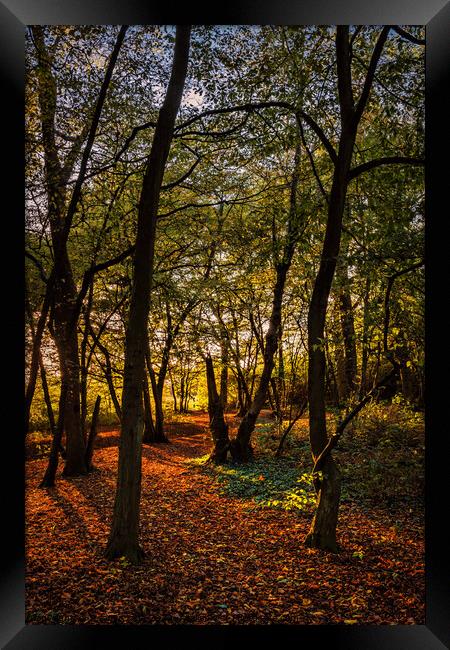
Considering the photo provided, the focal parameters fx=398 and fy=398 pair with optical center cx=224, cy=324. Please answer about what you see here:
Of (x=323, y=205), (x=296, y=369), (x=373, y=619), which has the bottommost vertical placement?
(x=373, y=619)

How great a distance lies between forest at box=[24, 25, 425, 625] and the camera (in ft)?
11.5

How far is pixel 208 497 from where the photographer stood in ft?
20.6

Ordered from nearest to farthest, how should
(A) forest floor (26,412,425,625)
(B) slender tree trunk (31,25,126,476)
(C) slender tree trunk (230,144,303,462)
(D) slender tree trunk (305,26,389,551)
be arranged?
(A) forest floor (26,412,425,625), (D) slender tree trunk (305,26,389,551), (B) slender tree trunk (31,25,126,476), (C) slender tree trunk (230,144,303,462)

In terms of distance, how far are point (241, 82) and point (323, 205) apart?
5.60 feet

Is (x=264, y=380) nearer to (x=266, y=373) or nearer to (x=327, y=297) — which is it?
(x=266, y=373)

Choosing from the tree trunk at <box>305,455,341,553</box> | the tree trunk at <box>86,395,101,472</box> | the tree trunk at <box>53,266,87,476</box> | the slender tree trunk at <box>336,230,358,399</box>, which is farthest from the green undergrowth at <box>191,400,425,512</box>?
the tree trunk at <box>53,266,87,476</box>

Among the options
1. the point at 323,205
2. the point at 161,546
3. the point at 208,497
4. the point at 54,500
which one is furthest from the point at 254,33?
the point at 54,500

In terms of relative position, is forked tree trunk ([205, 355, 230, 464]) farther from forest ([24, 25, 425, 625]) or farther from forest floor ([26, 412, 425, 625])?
forest floor ([26, 412, 425, 625])

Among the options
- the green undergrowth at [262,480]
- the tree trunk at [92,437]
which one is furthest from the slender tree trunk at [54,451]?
the green undergrowth at [262,480]

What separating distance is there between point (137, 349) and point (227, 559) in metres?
2.39

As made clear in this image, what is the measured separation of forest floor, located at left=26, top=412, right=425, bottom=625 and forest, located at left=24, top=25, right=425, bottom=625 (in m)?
0.02

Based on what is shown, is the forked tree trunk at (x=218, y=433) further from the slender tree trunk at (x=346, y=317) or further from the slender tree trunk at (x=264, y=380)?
the slender tree trunk at (x=346, y=317)

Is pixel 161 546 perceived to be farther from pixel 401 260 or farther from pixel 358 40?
pixel 358 40
